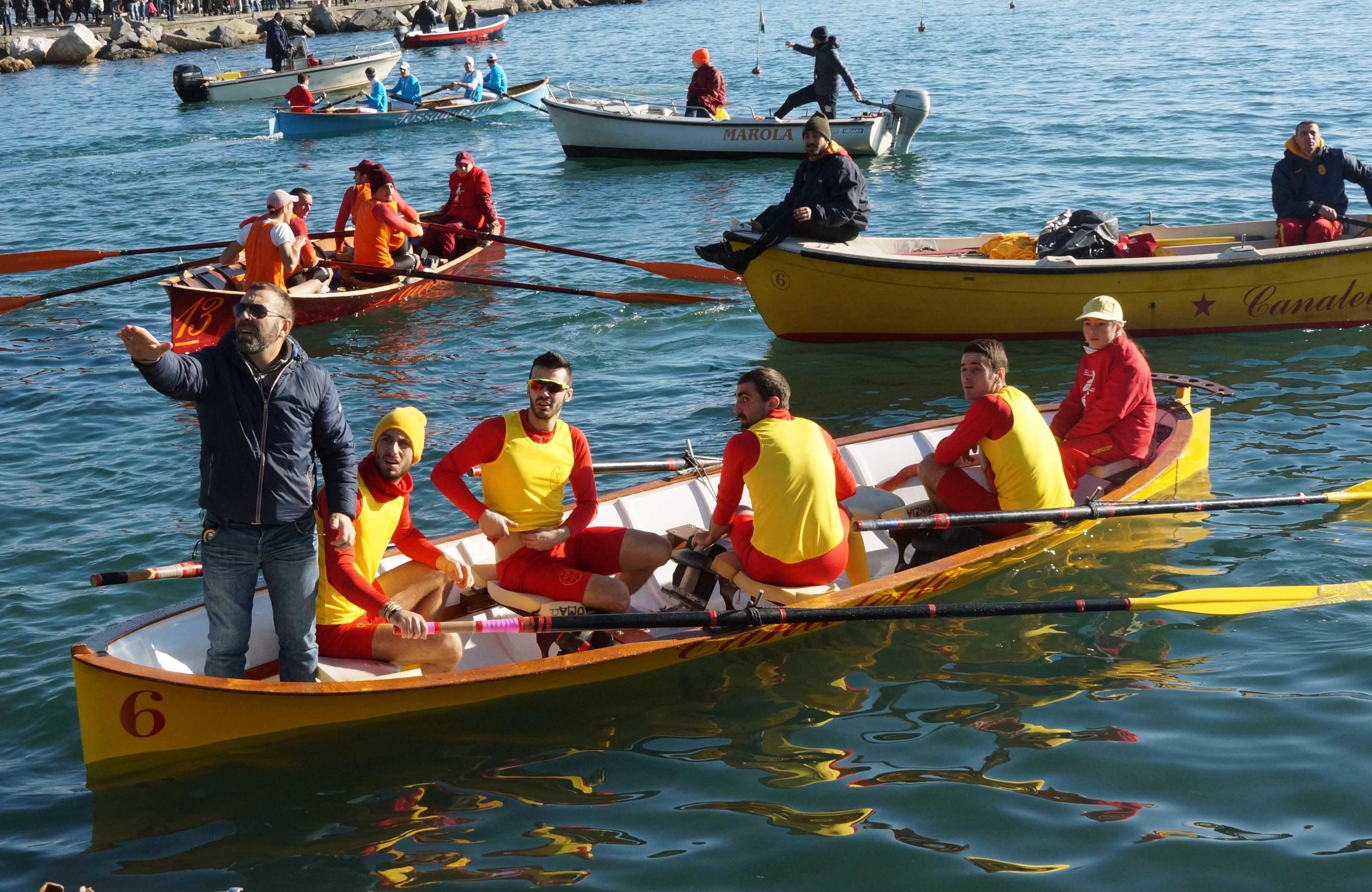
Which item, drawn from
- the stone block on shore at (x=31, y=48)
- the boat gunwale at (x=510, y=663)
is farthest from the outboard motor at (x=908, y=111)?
the stone block on shore at (x=31, y=48)

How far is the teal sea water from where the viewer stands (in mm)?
5762

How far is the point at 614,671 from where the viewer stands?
22.3 feet

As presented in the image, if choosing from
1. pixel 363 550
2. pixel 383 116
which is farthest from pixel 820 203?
pixel 383 116

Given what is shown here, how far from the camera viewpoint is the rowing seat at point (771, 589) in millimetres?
6953

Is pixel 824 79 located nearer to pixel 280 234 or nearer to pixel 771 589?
pixel 280 234

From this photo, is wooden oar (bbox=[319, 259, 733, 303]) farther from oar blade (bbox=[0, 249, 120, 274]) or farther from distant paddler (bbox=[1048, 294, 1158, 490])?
distant paddler (bbox=[1048, 294, 1158, 490])

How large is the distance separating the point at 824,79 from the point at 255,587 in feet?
60.7

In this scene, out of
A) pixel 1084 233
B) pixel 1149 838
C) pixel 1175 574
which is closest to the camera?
pixel 1149 838

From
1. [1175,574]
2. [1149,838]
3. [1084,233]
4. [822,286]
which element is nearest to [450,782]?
[1149,838]

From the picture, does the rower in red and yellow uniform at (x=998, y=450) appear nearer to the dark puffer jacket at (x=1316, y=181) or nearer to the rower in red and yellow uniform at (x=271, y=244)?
the dark puffer jacket at (x=1316, y=181)

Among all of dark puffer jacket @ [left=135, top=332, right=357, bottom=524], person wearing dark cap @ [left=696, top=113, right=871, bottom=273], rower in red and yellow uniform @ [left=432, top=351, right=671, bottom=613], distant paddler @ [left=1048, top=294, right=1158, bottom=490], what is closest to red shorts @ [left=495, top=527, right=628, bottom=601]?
rower in red and yellow uniform @ [left=432, top=351, right=671, bottom=613]

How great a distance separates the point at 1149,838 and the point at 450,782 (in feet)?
10.7

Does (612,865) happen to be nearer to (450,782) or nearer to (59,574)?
(450,782)

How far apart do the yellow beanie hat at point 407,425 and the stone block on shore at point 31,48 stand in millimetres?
44761
